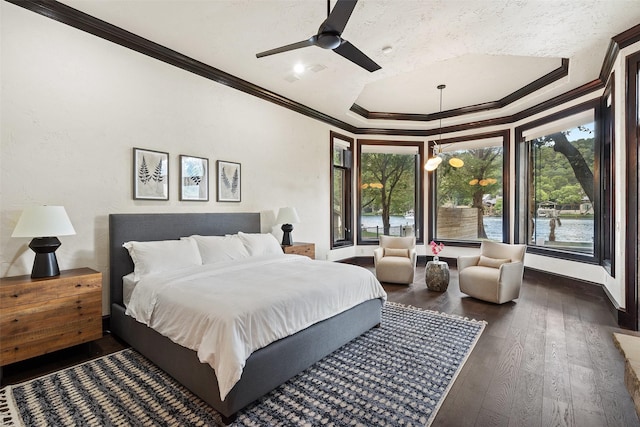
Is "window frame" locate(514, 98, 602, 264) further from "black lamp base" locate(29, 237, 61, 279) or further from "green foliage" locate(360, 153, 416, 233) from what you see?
"black lamp base" locate(29, 237, 61, 279)

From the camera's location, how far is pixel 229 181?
4309 mm

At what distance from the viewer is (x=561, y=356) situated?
262 centimetres

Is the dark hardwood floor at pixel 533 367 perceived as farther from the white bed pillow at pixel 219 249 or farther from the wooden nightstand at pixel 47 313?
the white bed pillow at pixel 219 249

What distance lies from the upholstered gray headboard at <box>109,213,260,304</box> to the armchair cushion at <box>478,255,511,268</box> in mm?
3617

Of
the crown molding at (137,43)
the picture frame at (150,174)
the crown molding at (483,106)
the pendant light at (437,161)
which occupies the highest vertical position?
the crown molding at (483,106)

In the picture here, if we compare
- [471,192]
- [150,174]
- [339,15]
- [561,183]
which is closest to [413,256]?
[471,192]

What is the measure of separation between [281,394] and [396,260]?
3346 millimetres

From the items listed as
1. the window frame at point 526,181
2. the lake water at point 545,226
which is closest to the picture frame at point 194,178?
the lake water at point 545,226

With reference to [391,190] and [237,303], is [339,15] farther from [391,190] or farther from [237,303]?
[391,190]

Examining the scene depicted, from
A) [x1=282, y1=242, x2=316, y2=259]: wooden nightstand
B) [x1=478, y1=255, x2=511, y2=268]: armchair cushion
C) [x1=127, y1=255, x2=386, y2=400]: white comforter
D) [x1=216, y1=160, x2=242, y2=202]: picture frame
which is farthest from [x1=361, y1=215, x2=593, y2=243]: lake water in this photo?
[x1=127, y1=255, x2=386, y2=400]: white comforter

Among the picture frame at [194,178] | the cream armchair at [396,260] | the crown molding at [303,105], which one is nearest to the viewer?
the crown molding at [303,105]

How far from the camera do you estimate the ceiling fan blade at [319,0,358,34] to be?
2067 millimetres

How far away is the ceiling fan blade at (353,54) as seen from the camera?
2.55m

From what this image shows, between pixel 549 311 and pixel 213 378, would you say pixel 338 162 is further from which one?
pixel 213 378
